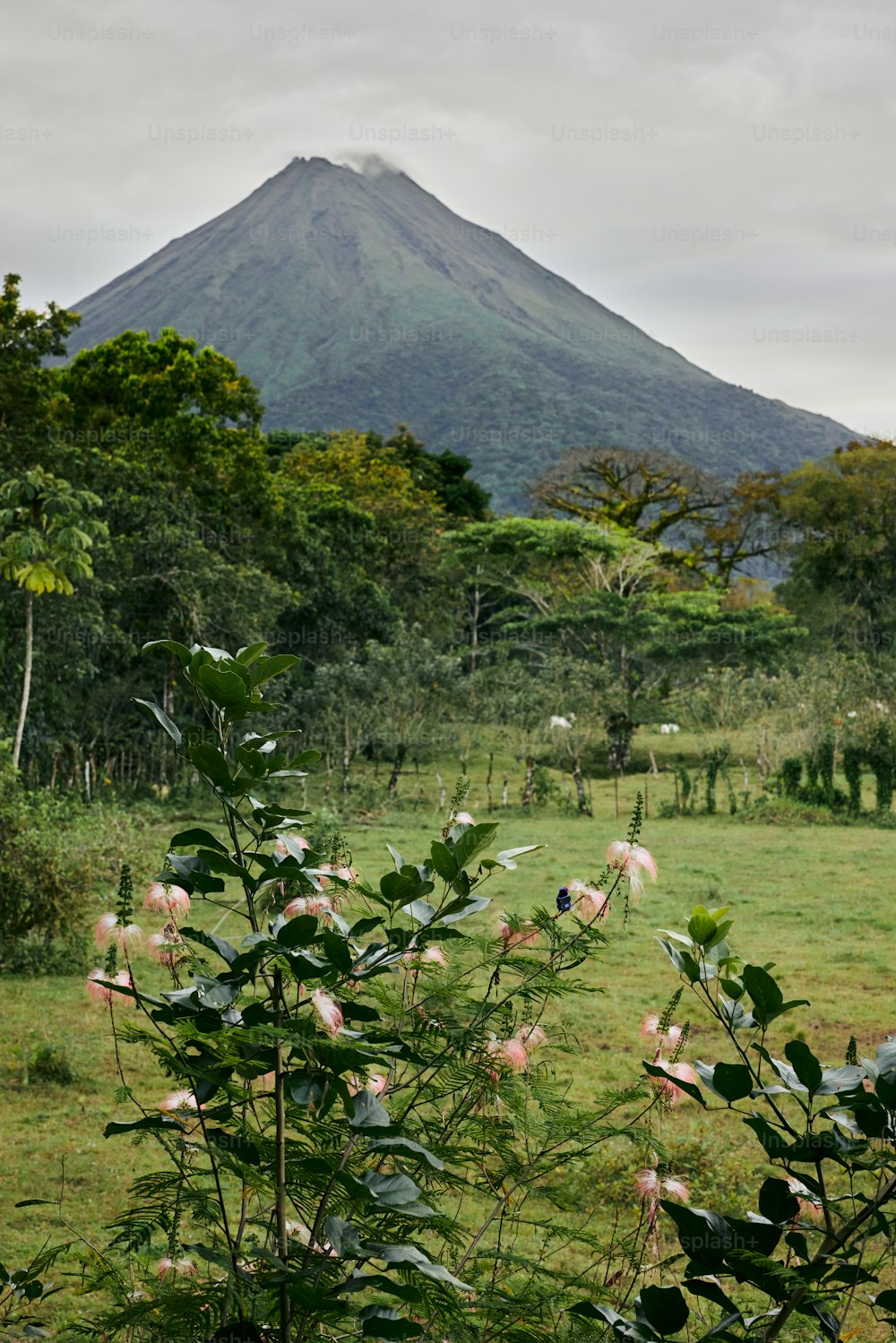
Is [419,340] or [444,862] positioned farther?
[419,340]

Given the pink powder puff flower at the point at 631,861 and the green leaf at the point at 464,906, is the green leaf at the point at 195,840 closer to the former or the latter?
the green leaf at the point at 464,906

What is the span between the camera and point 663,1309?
99 cm

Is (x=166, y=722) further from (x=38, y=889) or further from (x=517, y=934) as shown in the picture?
(x=38, y=889)

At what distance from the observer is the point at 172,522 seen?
13805 mm

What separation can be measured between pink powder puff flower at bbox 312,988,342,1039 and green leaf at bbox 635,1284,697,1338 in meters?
0.39

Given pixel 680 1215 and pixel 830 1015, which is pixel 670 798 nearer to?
pixel 830 1015

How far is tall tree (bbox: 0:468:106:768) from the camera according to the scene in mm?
7926

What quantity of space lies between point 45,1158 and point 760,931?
549 cm

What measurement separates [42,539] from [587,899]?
24.0 feet

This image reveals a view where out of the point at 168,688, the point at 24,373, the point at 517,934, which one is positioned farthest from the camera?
the point at 168,688

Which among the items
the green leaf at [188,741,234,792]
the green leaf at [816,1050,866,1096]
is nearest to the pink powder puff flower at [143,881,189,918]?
the green leaf at [188,741,234,792]

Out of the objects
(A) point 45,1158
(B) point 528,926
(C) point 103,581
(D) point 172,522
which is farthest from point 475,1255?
(D) point 172,522

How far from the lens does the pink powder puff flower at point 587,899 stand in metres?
1.90

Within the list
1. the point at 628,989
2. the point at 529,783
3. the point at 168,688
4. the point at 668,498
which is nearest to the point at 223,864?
the point at 628,989
